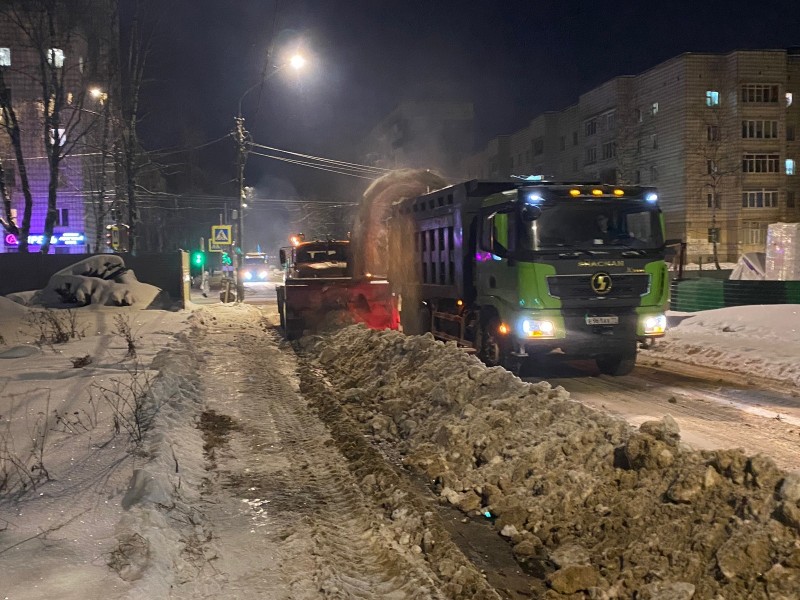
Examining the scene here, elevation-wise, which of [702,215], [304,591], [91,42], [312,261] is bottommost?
[304,591]

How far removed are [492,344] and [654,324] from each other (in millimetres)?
2629

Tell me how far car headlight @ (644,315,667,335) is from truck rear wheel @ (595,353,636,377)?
0.81 m

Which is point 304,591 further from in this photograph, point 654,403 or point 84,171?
point 84,171

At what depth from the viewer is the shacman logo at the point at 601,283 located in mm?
10555

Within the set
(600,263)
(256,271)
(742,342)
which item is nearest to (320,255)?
(600,263)

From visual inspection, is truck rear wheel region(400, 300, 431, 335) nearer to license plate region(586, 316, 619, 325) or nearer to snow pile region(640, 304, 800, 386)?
snow pile region(640, 304, 800, 386)

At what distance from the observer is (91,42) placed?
29422mm

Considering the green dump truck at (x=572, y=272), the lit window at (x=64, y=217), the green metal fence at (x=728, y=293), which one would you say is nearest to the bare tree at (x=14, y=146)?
the green dump truck at (x=572, y=272)

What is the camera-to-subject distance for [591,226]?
35.4 ft

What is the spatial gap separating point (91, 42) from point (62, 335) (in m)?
20.2

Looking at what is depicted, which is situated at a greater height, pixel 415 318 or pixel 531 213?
pixel 531 213

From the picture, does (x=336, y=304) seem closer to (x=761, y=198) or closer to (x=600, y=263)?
(x=600, y=263)

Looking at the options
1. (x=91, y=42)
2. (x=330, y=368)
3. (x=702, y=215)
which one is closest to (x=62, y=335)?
(x=330, y=368)

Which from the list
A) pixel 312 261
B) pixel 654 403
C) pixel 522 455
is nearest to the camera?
pixel 522 455
